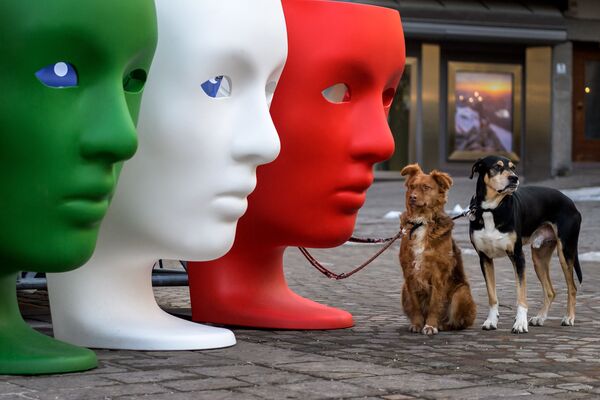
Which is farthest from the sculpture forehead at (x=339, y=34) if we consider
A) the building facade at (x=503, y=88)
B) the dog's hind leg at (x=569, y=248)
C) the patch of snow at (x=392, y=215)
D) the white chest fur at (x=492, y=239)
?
the building facade at (x=503, y=88)

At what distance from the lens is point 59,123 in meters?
5.20

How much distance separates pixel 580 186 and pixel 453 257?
15.5 meters

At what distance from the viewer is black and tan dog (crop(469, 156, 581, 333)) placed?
7668mm

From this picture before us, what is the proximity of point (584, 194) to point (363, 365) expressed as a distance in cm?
1536

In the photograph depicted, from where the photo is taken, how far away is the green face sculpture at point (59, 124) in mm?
5121

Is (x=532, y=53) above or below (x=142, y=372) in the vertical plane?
above

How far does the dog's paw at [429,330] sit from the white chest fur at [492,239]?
68 centimetres

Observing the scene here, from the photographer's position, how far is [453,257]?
771 cm

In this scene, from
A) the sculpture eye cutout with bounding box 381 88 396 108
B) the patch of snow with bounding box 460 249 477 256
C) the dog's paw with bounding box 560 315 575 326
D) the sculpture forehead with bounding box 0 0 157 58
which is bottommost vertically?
the dog's paw with bounding box 560 315 575 326

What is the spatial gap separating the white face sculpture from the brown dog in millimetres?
1447

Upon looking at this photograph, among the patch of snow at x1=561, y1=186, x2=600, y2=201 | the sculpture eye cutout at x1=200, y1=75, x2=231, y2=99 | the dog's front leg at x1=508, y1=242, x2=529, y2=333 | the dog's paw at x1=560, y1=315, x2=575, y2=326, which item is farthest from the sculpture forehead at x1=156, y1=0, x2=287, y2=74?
the patch of snow at x1=561, y1=186, x2=600, y2=201

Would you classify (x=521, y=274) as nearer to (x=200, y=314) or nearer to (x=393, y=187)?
(x=200, y=314)

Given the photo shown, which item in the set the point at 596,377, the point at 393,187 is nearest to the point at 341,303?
the point at 596,377

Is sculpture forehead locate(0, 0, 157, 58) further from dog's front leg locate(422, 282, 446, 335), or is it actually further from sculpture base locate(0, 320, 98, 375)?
dog's front leg locate(422, 282, 446, 335)
